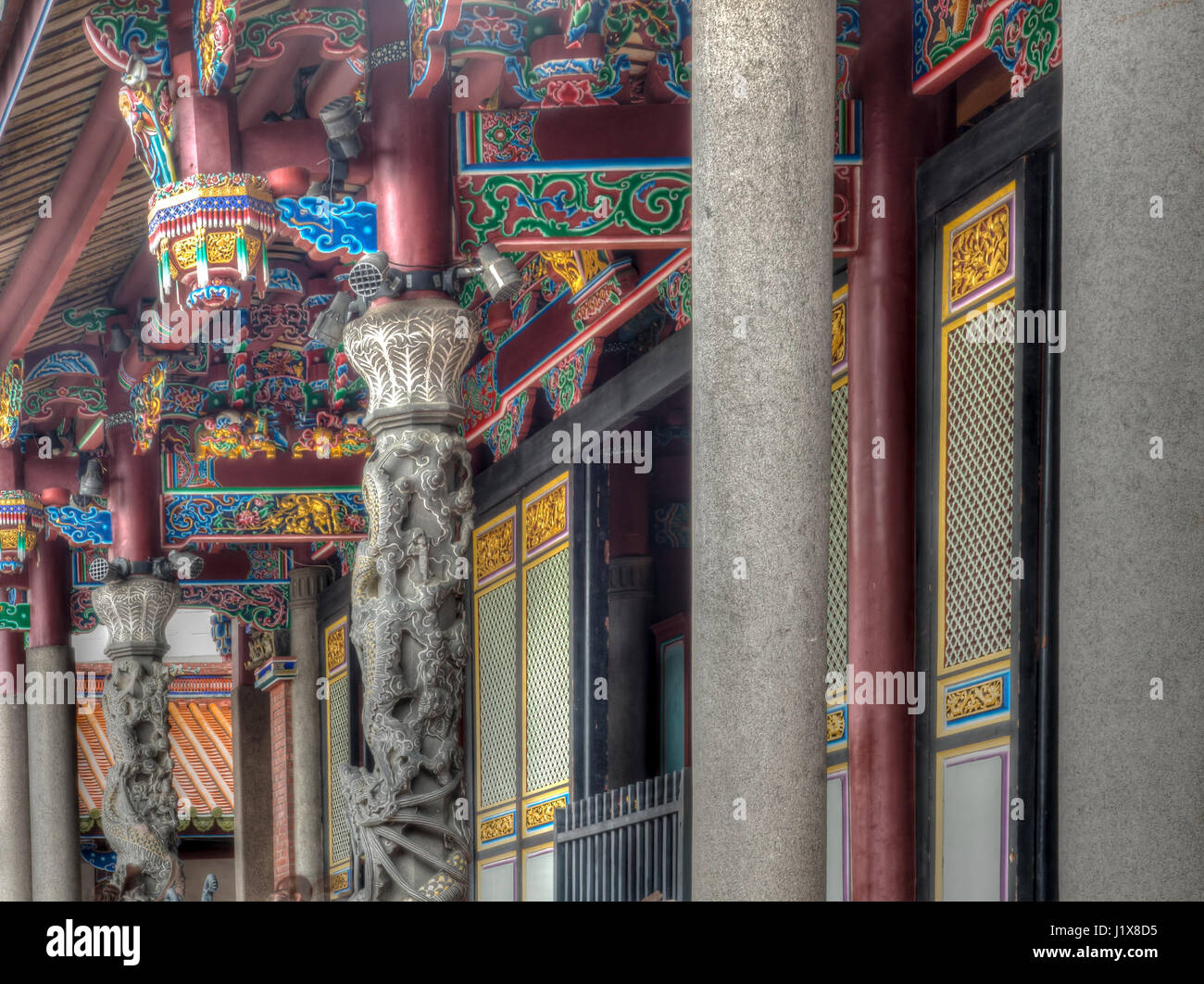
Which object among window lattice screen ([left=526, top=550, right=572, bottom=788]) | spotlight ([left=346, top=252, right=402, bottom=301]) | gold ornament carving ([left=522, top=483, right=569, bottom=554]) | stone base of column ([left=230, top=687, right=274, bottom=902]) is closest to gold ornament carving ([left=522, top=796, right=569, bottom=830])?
window lattice screen ([left=526, top=550, right=572, bottom=788])

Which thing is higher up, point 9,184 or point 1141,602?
point 9,184

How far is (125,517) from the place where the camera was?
12219mm

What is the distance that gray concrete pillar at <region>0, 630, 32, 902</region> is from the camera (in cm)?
1532

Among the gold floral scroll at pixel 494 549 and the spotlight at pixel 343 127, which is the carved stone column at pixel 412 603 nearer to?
the spotlight at pixel 343 127

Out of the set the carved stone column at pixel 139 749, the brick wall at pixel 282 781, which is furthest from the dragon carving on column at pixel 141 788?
the brick wall at pixel 282 781

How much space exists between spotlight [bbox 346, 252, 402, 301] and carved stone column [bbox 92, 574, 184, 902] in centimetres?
609

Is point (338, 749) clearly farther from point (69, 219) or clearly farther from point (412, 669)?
point (412, 669)

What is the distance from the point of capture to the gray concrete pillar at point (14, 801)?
15.3 metres

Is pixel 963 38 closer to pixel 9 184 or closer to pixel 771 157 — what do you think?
pixel 771 157

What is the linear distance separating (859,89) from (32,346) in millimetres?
7140

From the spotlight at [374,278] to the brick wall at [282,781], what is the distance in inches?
432

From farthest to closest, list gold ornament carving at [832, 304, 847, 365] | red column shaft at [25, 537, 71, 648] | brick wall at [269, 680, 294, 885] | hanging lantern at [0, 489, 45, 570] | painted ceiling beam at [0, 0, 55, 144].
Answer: brick wall at [269, 680, 294, 885] < red column shaft at [25, 537, 71, 648] < hanging lantern at [0, 489, 45, 570] < painted ceiling beam at [0, 0, 55, 144] < gold ornament carving at [832, 304, 847, 365]

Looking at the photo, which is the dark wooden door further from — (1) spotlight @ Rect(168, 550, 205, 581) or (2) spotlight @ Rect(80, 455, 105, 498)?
(2) spotlight @ Rect(80, 455, 105, 498)
